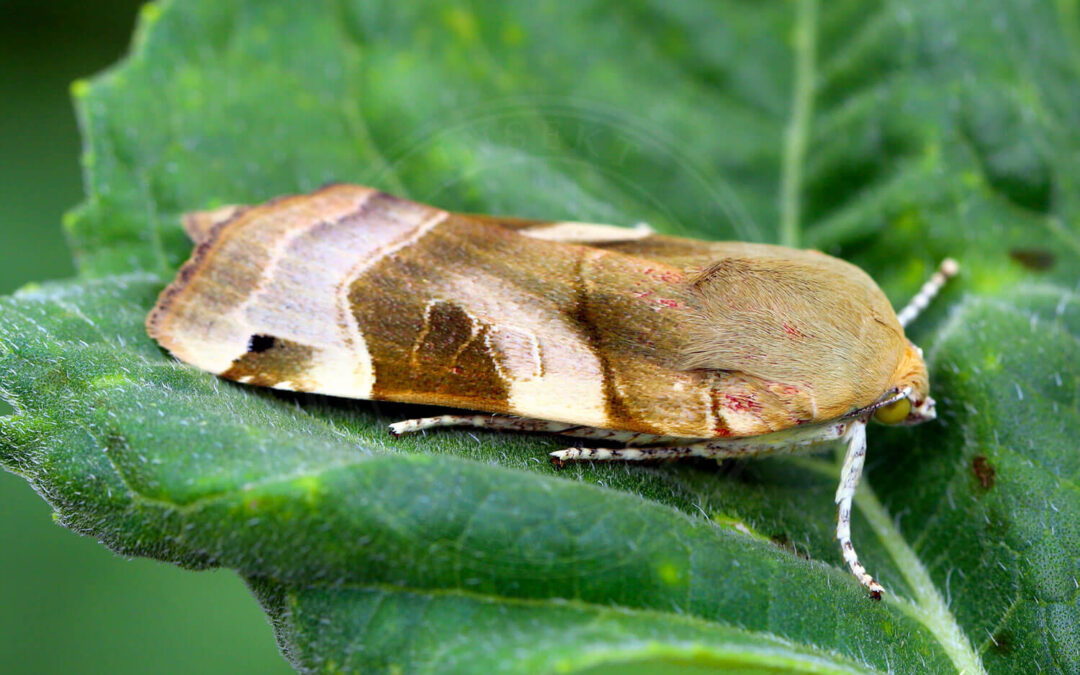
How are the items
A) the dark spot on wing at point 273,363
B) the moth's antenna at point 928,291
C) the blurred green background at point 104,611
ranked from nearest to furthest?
the dark spot on wing at point 273,363, the moth's antenna at point 928,291, the blurred green background at point 104,611

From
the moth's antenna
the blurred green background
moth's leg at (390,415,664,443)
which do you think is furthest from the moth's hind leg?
the blurred green background

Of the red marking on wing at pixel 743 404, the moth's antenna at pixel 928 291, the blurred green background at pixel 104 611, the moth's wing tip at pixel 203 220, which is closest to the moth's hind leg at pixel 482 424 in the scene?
the red marking on wing at pixel 743 404

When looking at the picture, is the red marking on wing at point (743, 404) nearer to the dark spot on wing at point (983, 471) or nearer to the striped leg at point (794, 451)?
the striped leg at point (794, 451)

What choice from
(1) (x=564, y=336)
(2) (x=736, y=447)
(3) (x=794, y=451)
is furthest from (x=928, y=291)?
(1) (x=564, y=336)

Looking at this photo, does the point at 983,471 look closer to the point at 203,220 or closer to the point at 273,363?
the point at 273,363

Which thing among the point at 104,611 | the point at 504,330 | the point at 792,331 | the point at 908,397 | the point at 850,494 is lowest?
the point at 104,611

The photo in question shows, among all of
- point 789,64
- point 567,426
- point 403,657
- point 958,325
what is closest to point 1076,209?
point 958,325

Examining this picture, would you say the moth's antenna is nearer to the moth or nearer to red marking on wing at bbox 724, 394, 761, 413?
the moth
